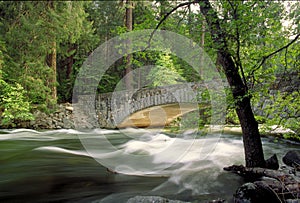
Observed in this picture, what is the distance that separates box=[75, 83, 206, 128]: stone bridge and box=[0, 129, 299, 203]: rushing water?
17.3 feet

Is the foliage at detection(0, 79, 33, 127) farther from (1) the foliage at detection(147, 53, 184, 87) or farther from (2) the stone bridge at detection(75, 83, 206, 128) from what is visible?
(1) the foliage at detection(147, 53, 184, 87)

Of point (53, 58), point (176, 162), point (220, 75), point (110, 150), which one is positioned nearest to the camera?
point (220, 75)

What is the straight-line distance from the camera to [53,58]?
1341 cm

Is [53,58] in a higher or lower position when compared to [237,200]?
higher

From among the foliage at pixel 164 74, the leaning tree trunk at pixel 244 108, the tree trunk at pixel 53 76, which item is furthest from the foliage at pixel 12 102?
the leaning tree trunk at pixel 244 108

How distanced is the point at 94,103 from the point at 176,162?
9.02 metres

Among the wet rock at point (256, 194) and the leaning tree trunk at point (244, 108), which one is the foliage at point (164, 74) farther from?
the wet rock at point (256, 194)

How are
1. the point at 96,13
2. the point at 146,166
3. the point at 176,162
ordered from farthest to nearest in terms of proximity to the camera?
the point at 96,13, the point at 176,162, the point at 146,166

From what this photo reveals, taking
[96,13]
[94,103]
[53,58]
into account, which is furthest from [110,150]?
[96,13]

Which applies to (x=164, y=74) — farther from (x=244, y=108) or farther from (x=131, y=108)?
(x=244, y=108)

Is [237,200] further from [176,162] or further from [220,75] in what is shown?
[176,162]

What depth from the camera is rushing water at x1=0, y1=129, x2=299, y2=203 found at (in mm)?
3857

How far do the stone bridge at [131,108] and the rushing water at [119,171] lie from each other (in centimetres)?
527

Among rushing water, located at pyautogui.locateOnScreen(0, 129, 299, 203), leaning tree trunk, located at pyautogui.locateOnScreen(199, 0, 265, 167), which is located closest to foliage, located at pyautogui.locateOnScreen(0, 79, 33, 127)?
rushing water, located at pyautogui.locateOnScreen(0, 129, 299, 203)
